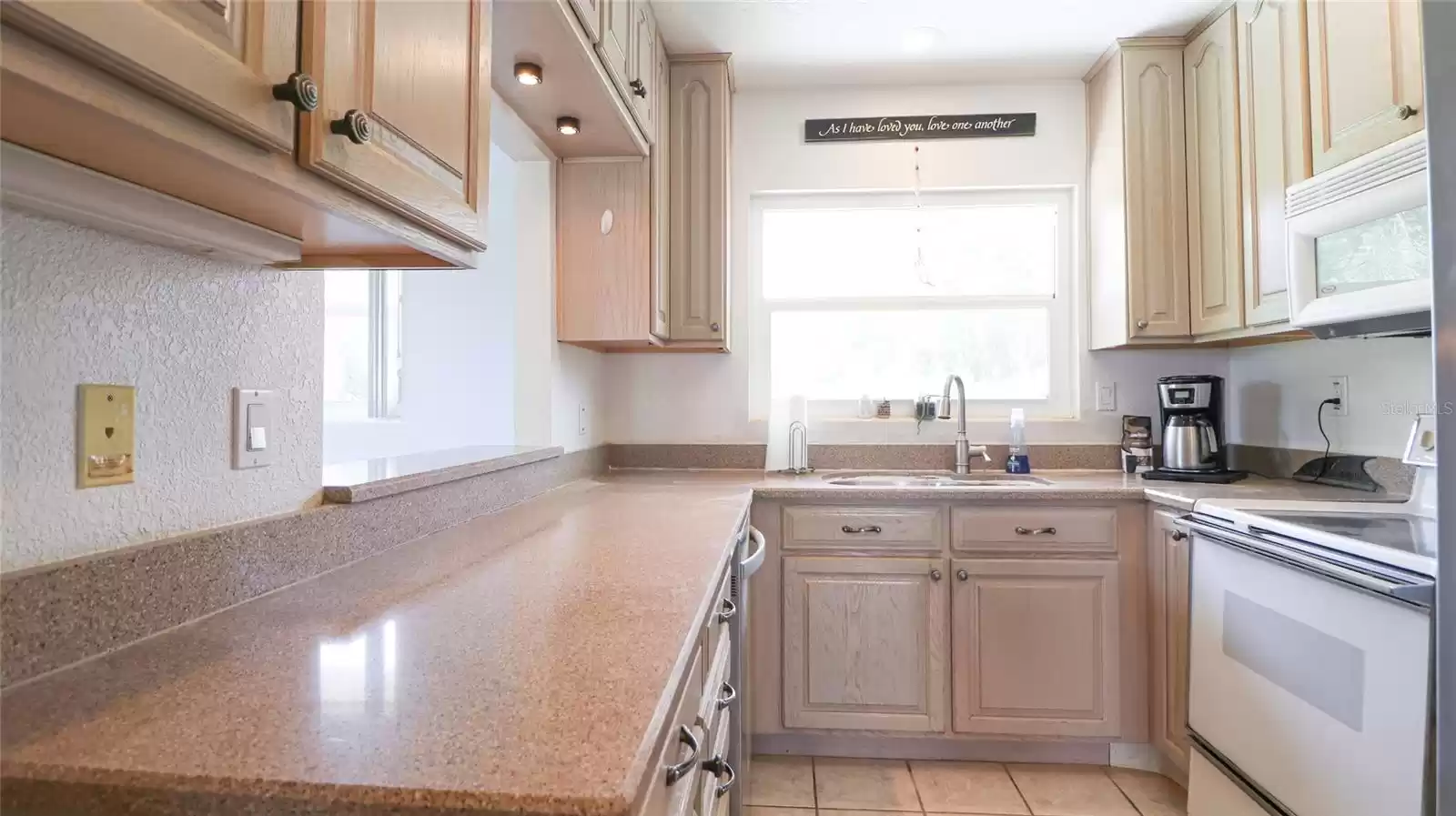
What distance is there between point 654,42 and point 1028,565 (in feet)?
6.59

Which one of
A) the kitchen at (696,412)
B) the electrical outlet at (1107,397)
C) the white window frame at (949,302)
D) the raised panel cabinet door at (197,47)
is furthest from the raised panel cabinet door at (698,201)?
the raised panel cabinet door at (197,47)

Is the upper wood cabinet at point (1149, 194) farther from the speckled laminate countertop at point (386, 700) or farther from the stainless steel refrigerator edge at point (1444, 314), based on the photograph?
the speckled laminate countertop at point (386, 700)

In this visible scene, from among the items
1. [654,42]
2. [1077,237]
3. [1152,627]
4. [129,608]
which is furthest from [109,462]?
[1077,237]

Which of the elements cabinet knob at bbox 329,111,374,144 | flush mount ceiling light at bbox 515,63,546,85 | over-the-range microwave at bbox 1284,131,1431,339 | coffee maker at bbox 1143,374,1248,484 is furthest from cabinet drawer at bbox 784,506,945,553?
cabinet knob at bbox 329,111,374,144

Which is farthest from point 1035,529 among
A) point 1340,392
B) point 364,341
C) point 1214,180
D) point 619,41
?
point 364,341

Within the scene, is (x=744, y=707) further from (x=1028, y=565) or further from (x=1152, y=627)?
(x=1152, y=627)

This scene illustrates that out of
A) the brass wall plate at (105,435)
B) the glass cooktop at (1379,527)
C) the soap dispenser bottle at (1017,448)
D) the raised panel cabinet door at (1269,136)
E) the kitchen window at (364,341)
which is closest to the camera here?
the brass wall plate at (105,435)

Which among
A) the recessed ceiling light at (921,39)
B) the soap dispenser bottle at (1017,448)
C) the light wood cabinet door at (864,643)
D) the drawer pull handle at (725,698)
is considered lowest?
the light wood cabinet door at (864,643)

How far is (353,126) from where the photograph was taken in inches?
25.3

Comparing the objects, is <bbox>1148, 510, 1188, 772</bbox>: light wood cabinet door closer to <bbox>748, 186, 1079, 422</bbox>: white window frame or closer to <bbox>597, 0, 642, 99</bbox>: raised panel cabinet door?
<bbox>748, 186, 1079, 422</bbox>: white window frame

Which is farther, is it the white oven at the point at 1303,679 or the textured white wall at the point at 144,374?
the white oven at the point at 1303,679

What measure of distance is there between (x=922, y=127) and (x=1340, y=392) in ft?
5.37

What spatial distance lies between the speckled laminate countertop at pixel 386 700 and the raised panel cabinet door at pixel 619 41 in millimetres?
1168

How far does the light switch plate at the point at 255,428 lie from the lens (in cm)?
88
